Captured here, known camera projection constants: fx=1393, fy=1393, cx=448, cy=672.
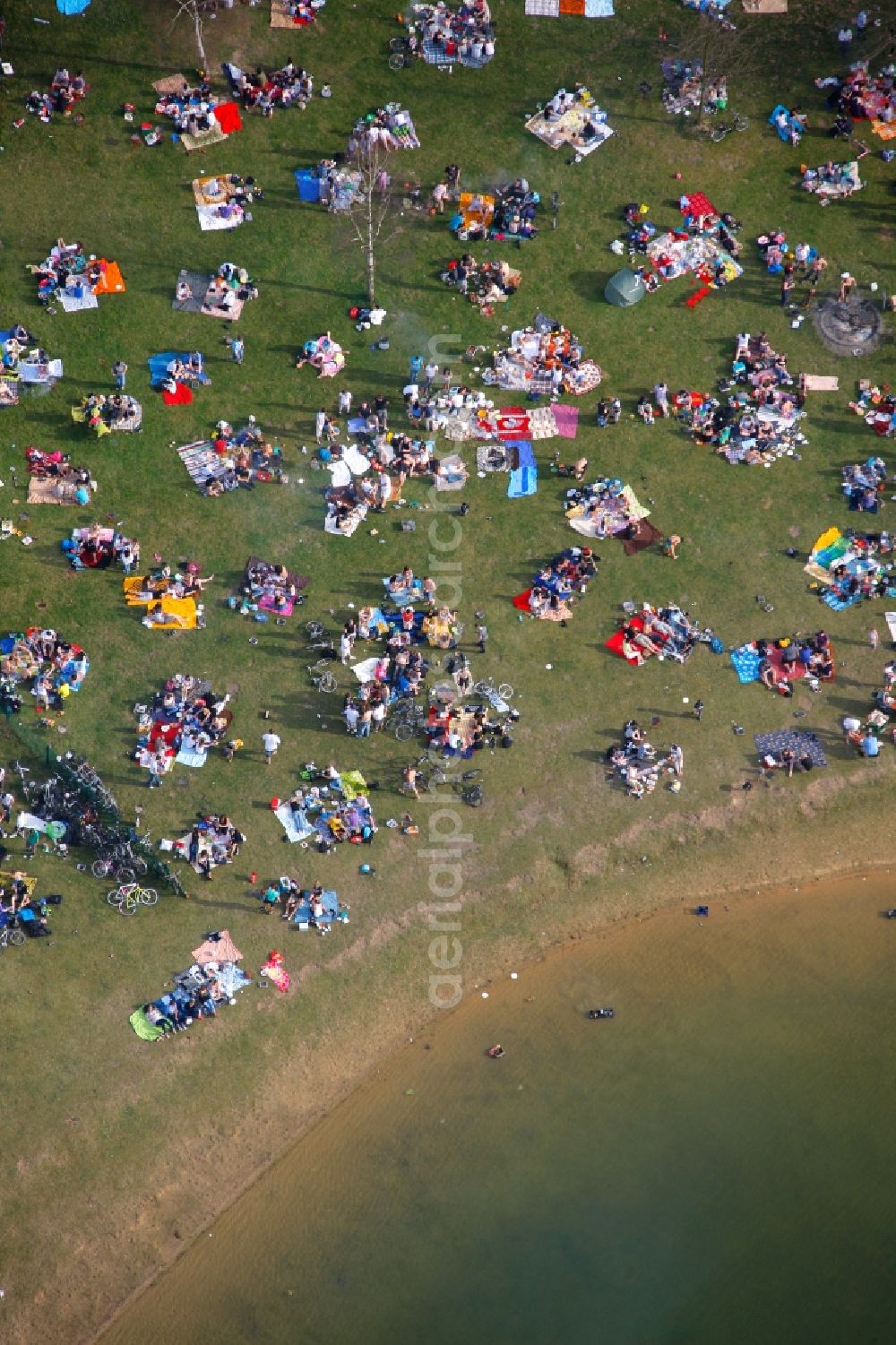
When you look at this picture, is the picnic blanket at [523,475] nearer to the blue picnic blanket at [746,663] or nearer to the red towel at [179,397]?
the blue picnic blanket at [746,663]

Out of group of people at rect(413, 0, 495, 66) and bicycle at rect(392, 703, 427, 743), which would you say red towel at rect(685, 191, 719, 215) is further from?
bicycle at rect(392, 703, 427, 743)

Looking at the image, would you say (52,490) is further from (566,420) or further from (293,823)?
A: (566,420)

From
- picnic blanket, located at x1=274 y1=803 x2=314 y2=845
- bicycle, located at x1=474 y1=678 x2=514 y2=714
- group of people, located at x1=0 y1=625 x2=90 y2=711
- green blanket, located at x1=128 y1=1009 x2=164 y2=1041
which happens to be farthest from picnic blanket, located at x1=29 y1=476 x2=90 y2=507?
green blanket, located at x1=128 y1=1009 x2=164 y2=1041

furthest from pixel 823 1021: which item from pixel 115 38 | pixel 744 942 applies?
pixel 115 38

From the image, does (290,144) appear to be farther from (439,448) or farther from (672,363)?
(672,363)

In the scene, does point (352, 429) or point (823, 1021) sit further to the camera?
point (352, 429)
